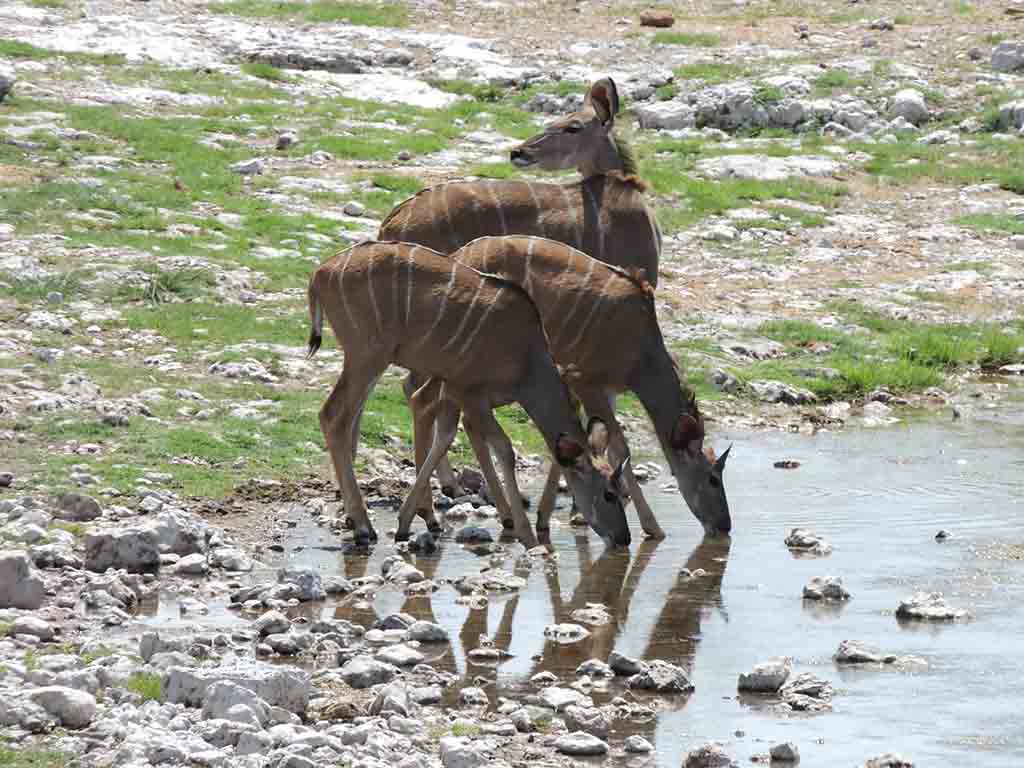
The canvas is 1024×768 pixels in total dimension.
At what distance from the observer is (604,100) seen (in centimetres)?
1541

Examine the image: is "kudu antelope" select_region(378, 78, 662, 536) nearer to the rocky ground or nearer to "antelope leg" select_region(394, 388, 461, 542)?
"antelope leg" select_region(394, 388, 461, 542)

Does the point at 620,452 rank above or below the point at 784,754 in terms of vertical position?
below

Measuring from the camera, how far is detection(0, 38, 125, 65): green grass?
2558 cm

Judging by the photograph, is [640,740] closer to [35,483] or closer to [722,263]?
[35,483]

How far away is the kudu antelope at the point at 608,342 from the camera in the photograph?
12.4m

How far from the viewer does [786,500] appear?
13.2 metres

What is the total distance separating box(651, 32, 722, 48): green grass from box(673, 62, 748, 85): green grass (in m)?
1.69

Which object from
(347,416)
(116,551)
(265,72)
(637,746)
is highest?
(637,746)

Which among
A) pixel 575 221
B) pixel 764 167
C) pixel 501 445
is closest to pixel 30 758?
pixel 501 445

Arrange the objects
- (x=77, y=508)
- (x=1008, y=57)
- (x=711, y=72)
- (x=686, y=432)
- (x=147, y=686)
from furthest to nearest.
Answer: (x=1008, y=57)
(x=711, y=72)
(x=686, y=432)
(x=77, y=508)
(x=147, y=686)

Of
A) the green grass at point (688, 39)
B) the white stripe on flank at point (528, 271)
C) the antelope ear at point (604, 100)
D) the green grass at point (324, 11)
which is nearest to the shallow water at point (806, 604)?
the white stripe on flank at point (528, 271)

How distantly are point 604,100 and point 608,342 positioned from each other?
3533 millimetres

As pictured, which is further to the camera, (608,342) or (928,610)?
(608,342)

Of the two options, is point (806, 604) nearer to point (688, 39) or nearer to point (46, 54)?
point (46, 54)
